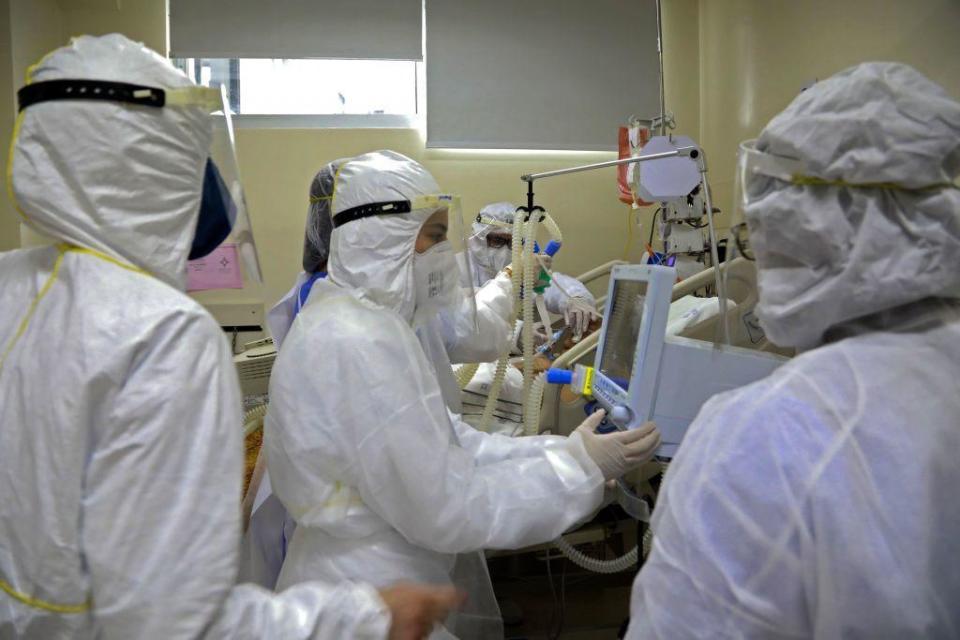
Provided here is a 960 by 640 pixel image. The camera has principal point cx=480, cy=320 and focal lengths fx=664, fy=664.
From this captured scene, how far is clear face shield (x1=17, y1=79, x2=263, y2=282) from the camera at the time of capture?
0.85 meters

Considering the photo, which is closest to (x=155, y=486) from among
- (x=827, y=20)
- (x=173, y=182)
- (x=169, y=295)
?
(x=169, y=295)

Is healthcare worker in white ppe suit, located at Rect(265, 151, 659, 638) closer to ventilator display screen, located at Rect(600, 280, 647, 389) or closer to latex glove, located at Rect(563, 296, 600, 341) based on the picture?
ventilator display screen, located at Rect(600, 280, 647, 389)

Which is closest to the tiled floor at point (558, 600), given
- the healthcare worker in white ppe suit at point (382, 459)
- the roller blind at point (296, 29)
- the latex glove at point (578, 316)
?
the latex glove at point (578, 316)

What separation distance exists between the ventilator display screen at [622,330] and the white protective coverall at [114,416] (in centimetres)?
80

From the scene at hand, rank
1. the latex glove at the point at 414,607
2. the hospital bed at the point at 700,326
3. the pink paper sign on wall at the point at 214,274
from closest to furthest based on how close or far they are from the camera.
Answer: the latex glove at the point at 414,607
the hospital bed at the point at 700,326
the pink paper sign on wall at the point at 214,274

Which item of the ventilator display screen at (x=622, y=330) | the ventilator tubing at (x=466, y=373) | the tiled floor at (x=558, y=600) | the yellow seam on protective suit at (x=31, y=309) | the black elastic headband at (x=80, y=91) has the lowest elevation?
the tiled floor at (x=558, y=600)

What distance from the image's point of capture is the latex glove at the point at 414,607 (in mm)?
903

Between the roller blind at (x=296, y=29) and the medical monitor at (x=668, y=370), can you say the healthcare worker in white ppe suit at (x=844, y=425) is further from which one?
the roller blind at (x=296, y=29)

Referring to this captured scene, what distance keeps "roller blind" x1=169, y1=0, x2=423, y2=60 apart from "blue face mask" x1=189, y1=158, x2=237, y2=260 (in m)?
2.91

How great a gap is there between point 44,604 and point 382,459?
52 centimetres

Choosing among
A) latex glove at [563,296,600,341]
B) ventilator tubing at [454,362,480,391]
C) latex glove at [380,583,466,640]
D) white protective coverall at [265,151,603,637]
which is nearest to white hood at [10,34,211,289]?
white protective coverall at [265,151,603,637]

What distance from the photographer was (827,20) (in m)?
2.63

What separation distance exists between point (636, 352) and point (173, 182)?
2.96 ft

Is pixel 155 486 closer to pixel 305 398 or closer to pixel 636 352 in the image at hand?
pixel 305 398
